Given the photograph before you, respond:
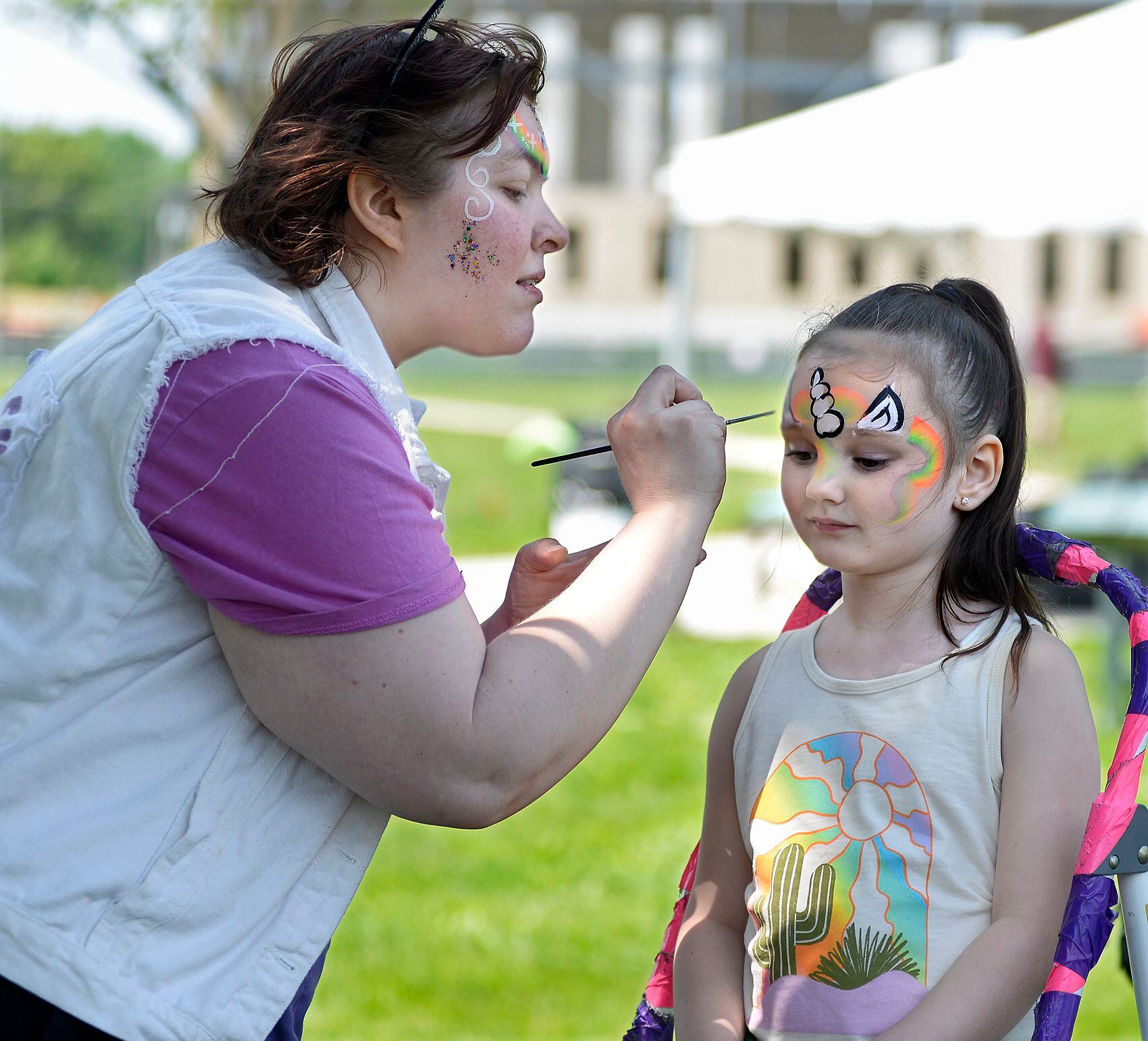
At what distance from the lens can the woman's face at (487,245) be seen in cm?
154

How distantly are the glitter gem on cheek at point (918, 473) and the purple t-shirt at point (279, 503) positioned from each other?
0.64 m

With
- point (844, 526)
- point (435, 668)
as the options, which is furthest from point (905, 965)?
point (435, 668)

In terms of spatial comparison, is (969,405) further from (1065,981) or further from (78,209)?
(78,209)

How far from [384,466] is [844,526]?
638mm

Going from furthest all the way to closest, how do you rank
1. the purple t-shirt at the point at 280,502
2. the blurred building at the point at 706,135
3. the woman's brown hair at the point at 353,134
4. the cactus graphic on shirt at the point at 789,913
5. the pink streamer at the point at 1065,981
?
the blurred building at the point at 706,135
the cactus graphic on shirt at the point at 789,913
the woman's brown hair at the point at 353,134
the pink streamer at the point at 1065,981
the purple t-shirt at the point at 280,502

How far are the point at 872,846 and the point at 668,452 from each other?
536 millimetres

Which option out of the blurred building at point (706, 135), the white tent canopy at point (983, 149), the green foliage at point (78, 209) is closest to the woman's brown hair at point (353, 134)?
the white tent canopy at point (983, 149)

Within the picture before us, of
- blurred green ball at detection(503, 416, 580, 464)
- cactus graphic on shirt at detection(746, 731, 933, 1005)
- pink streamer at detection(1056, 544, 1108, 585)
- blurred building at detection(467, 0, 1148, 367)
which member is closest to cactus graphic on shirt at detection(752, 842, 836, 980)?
cactus graphic on shirt at detection(746, 731, 933, 1005)

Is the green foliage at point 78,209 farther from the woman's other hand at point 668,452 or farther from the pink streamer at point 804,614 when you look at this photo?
the woman's other hand at point 668,452

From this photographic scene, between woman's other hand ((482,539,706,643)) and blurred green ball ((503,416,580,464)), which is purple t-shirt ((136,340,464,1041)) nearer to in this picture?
woman's other hand ((482,539,706,643))

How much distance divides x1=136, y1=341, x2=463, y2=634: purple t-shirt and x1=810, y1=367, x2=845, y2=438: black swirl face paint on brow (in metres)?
0.60

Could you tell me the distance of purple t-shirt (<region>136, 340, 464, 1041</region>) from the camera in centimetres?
122

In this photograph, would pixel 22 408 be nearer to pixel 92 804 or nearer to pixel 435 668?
pixel 92 804

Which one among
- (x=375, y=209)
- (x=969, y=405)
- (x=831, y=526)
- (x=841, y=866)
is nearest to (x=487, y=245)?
(x=375, y=209)
